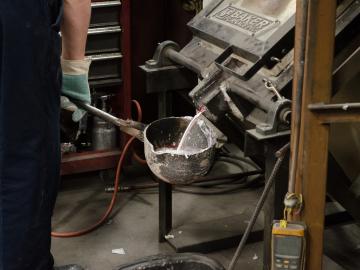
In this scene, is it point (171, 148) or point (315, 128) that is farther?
point (171, 148)

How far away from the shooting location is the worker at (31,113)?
182cm

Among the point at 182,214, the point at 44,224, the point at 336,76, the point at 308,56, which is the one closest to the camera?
the point at 308,56

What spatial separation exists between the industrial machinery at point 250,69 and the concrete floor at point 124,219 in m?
0.59

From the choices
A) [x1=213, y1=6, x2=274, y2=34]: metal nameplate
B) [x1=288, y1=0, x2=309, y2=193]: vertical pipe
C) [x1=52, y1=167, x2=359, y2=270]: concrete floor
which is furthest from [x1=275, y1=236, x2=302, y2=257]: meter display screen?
[x1=52, y1=167, x2=359, y2=270]: concrete floor

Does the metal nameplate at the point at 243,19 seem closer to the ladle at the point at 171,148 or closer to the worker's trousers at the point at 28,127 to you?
the ladle at the point at 171,148

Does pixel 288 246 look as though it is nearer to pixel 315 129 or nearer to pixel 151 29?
pixel 315 129

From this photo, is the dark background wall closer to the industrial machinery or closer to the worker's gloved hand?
the industrial machinery

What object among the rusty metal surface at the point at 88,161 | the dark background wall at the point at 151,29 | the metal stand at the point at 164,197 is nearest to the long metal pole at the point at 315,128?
the metal stand at the point at 164,197

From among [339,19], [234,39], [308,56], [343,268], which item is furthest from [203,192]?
[308,56]

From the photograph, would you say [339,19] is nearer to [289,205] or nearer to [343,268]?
[289,205]

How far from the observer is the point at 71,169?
293 centimetres

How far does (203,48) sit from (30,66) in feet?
2.23

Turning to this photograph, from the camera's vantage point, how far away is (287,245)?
1558 mm

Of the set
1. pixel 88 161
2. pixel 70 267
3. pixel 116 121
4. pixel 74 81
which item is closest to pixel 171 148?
pixel 116 121
